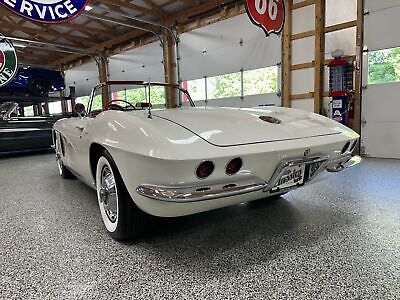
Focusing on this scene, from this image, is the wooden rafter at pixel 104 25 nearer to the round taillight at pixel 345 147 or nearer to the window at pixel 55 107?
the window at pixel 55 107

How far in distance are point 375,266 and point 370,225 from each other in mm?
578

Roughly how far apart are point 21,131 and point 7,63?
1.36m

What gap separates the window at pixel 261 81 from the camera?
6.34 m

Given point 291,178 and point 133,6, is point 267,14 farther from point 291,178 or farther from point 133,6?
point 133,6

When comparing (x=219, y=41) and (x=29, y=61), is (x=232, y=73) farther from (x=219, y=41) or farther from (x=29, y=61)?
(x=29, y=61)

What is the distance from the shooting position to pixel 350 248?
159cm

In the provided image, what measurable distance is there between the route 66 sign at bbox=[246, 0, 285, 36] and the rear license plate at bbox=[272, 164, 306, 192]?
3159mm

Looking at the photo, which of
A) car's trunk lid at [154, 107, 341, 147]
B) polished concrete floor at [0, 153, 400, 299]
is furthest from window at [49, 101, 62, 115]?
car's trunk lid at [154, 107, 341, 147]

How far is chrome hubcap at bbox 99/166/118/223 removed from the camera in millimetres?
1782

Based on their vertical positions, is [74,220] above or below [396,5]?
below

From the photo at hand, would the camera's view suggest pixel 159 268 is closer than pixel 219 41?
Yes

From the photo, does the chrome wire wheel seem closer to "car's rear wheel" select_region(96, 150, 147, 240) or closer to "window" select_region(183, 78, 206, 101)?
"car's rear wheel" select_region(96, 150, 147, 240)

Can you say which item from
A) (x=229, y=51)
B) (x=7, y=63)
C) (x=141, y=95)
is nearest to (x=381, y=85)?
(x=229, y=51)

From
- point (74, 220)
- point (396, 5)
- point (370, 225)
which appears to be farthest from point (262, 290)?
point (396, 5)
